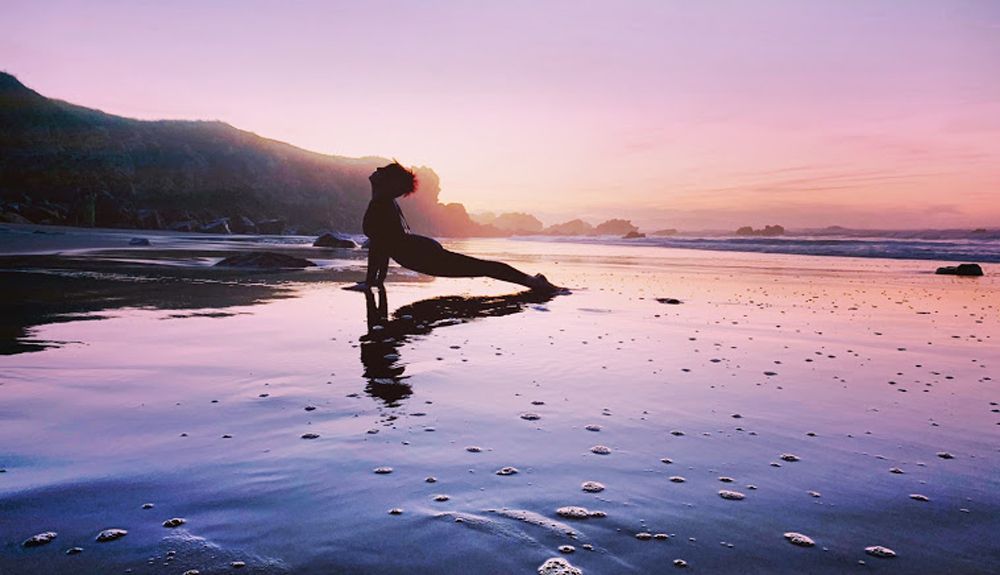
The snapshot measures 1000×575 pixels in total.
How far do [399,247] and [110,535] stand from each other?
10621 mm

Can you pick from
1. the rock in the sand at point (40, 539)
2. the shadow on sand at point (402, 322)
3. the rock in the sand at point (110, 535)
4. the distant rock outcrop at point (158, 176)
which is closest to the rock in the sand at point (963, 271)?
the shadow on sand at point (402, 322)

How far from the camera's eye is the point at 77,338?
21.6 ft

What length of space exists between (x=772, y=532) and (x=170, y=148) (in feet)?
464

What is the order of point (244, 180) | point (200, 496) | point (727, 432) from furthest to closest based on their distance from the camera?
point (244, 180)
point (727, 432)
point (200, 496)

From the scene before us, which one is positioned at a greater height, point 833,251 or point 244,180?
point 244,180

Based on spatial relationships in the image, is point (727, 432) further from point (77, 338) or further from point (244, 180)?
point (244, 180)

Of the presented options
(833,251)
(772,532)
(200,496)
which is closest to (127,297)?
(200,496)

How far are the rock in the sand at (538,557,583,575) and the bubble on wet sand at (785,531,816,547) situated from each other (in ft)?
3.37

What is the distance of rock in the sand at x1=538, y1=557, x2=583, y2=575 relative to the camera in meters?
2.25

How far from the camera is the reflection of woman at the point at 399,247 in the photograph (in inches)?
480

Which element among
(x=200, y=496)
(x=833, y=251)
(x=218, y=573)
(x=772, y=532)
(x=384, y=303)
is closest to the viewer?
(x=218, y=573)

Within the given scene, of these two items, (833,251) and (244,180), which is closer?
(833,251)

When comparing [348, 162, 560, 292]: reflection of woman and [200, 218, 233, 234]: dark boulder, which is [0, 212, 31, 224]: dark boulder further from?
[348, 162, 560, 292]: reflection of woman

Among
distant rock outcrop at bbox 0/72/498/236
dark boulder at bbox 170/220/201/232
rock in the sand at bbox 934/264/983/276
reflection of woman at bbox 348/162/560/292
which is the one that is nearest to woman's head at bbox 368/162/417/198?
reflection of woman at bbox 348/162/560/292
